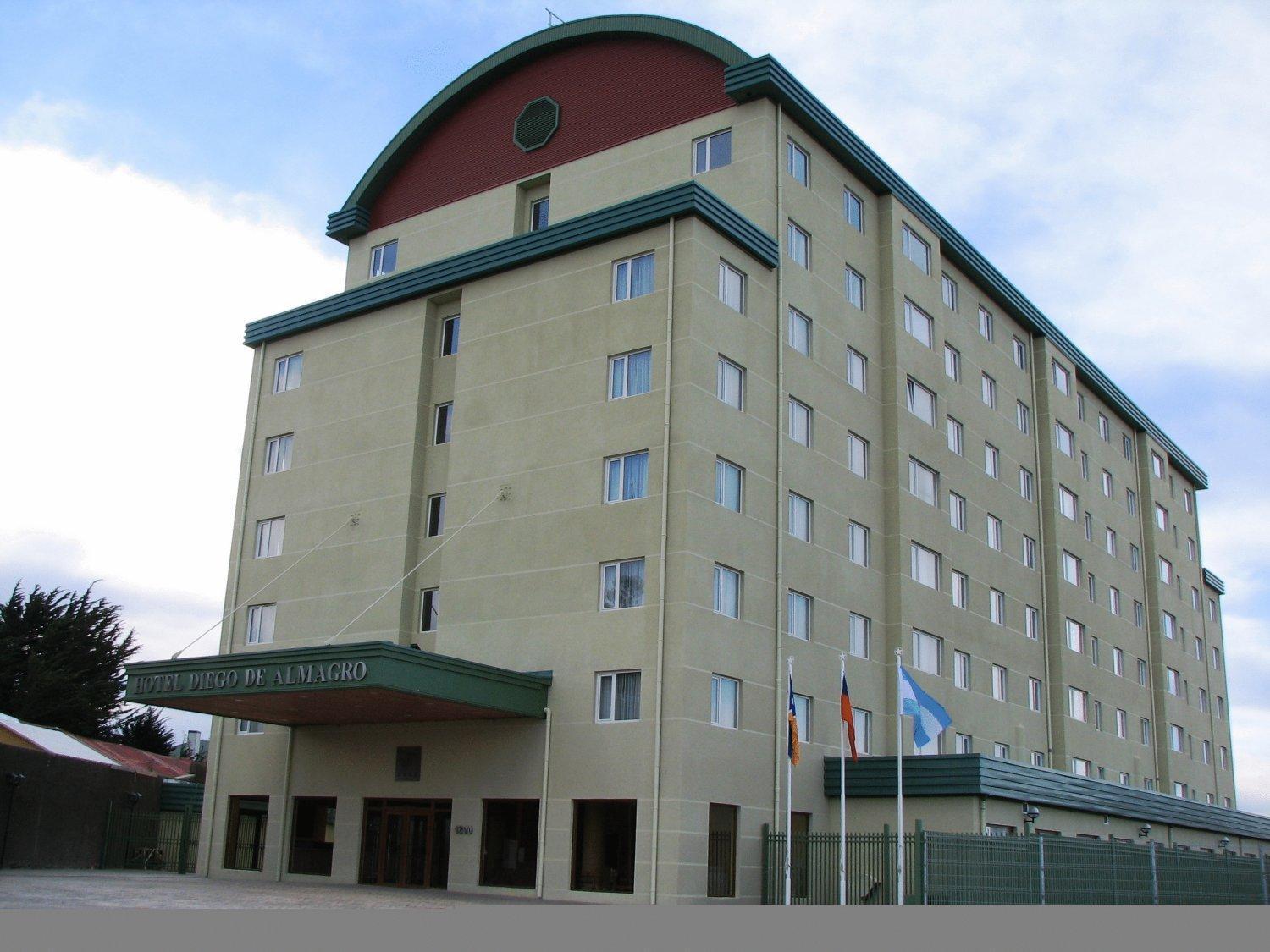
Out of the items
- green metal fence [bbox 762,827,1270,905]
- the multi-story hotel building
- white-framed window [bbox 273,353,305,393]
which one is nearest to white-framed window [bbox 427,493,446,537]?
the multi-story hotel building

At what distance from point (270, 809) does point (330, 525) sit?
8397 mm

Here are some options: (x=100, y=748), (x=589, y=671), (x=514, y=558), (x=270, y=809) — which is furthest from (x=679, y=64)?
(x=100, y=748)

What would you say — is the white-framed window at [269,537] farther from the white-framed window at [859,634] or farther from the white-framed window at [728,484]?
the white-framed window at [859,634]

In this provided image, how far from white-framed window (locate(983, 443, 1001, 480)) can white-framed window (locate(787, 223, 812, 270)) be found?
43.3ft

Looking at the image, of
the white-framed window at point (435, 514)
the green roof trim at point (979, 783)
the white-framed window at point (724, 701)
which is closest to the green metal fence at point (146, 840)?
the white-framed window at point (435, 514)

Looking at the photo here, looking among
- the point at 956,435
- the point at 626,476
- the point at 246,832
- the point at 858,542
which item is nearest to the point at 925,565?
the point at 858,542

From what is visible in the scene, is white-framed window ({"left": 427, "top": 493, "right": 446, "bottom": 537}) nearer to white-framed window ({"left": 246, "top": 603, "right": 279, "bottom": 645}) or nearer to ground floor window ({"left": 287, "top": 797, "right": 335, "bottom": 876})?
white-framed window ({"left": 246, "top": 603, "right": 279, "bottom": 645})

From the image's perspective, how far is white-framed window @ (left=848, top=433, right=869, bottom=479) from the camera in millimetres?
39156

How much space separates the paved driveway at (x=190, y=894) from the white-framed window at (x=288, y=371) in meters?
15.4

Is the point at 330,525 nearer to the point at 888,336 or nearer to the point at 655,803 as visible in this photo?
the point at 655,803

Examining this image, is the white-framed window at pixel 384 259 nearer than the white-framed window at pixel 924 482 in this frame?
No

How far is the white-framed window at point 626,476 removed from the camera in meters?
32.6

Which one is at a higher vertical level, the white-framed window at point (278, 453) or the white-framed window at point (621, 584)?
the white-framed window at point (278, 453)

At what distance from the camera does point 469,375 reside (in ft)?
121
